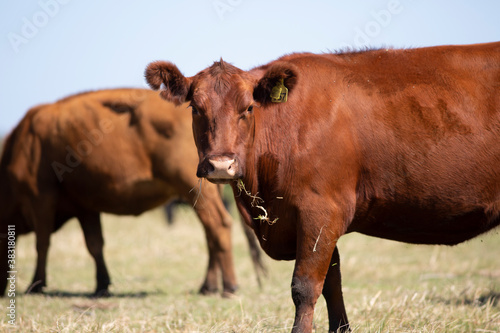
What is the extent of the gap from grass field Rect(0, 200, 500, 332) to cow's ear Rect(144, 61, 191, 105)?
1.82 metres

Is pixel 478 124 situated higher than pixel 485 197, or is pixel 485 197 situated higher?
pixel 478 124

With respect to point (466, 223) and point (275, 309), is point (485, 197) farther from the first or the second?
point (275, 309)

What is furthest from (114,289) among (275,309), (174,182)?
(275,309)

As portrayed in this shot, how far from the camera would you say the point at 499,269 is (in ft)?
30.8

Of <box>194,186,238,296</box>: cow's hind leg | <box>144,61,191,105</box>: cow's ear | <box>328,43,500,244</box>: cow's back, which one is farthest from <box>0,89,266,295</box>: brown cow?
<box>328,43,500,244</box>: cow's back

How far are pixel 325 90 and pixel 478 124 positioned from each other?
1.16 m

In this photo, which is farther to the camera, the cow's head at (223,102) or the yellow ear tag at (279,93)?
the yellow ear tag at (279,93)

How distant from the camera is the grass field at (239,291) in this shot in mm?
5051

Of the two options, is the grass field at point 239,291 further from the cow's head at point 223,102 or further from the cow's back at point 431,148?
the cow's head at point 223,102

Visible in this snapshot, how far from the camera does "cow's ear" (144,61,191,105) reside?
462 cm

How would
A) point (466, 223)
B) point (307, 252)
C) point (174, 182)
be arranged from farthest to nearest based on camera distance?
point (174, 182), point (466, 223), point (307, 252)

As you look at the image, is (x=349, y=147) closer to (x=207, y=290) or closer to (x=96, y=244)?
(x=207, y=290)

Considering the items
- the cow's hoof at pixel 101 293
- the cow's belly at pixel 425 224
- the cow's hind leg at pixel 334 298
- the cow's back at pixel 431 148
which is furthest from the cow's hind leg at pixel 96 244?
the cow's back at pixel 431 148

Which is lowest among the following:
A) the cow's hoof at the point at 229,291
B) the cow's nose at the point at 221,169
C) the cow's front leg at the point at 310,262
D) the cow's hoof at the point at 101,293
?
the cow's hoof at the point at 101,293
